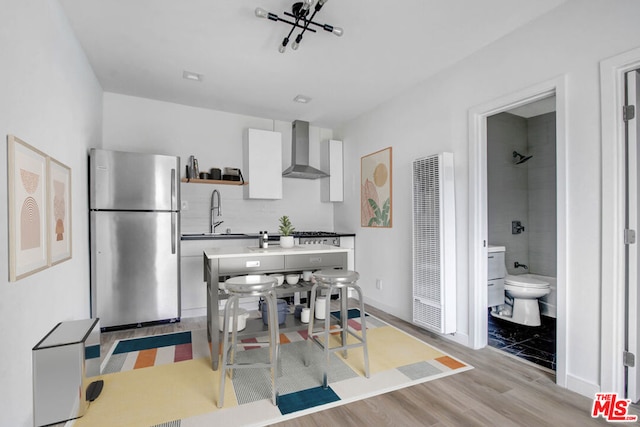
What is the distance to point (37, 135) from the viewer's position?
1612 mm

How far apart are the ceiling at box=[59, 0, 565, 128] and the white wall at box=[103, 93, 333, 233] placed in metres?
0.28

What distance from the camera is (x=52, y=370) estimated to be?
5.06ft

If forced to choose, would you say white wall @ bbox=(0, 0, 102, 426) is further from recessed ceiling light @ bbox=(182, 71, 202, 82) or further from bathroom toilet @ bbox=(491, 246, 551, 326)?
bathroom toilet @ bbox=(491, 246, 551, 326)

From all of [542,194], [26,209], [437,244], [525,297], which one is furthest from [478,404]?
[542,194]

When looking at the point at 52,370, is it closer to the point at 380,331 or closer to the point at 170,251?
the point at 170,251

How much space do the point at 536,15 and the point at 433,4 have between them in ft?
2.59

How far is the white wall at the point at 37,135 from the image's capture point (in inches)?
50.1

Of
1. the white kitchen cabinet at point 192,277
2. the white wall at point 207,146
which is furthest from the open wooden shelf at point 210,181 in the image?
the white kitchen cabinet at point 192,277

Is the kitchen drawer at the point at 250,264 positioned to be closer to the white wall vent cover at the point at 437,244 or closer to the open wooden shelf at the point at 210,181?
the white wall vent cover at the point at 437,244

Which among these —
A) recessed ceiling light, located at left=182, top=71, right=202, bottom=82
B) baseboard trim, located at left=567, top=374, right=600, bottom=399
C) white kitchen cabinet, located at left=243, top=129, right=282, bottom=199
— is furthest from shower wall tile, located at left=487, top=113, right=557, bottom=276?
recessed ceiling light, located at left=182, top=71, right=202, bottom=82

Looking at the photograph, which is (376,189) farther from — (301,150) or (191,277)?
(191,277)

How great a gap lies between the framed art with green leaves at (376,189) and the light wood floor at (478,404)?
190 cm

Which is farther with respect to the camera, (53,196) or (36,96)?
(53,196)

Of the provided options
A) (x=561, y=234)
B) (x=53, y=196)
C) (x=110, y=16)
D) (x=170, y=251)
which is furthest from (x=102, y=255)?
(x=561, y=234)
